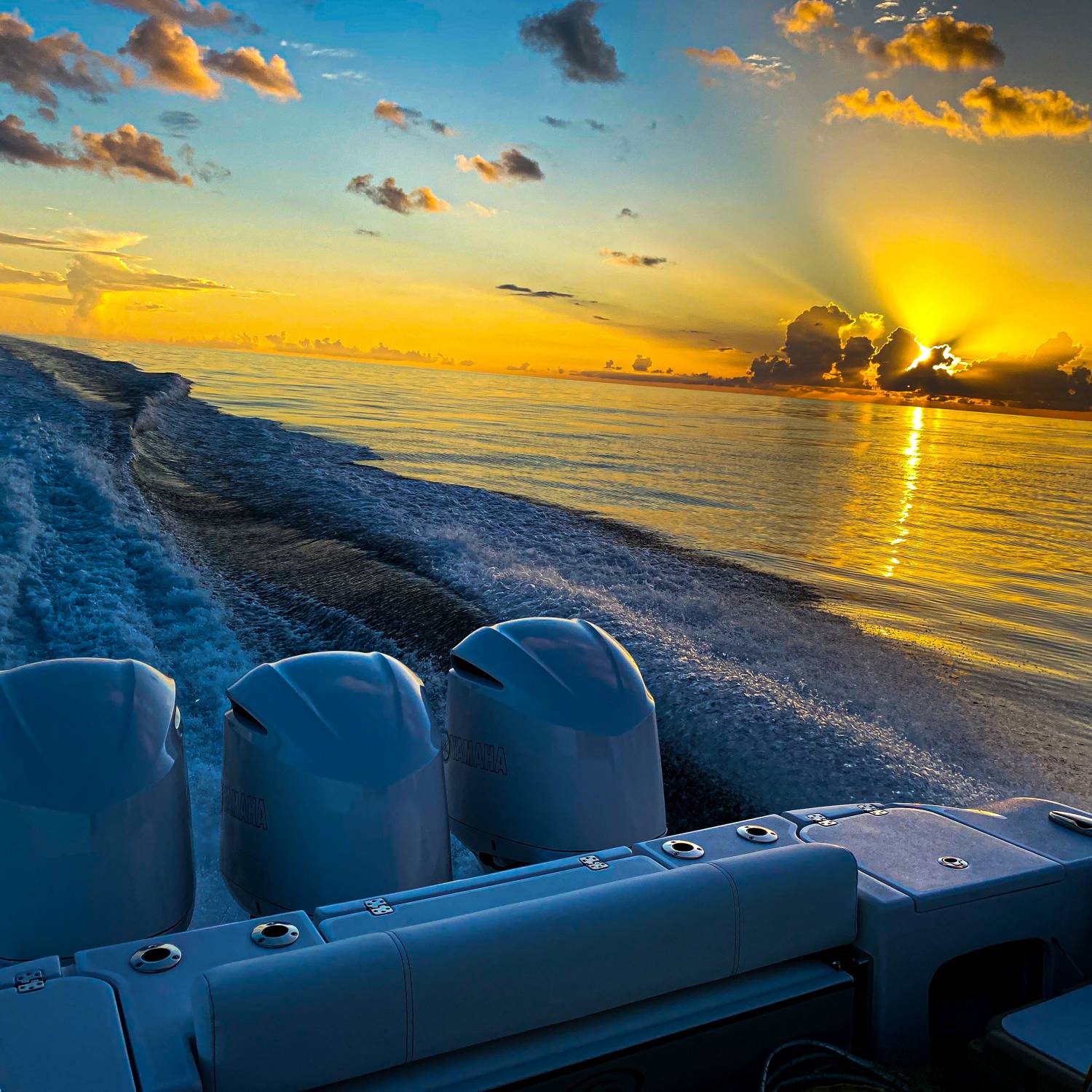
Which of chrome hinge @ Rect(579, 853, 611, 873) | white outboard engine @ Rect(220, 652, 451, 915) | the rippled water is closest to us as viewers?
chrome hinge @ Rect(579, 853, 611, 873)

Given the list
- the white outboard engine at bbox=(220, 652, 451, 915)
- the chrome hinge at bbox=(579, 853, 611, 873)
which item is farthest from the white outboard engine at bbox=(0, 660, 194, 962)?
the chrome hinge at bbox=(579, 853, 611, 873)

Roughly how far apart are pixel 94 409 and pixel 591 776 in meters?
12.7

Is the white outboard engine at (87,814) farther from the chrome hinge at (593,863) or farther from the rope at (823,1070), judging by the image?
the rope at (823,1070)

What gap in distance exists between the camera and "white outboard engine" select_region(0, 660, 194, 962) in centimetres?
203

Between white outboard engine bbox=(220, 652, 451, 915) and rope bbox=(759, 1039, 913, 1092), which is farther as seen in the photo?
white outboard engine bbox=(220, 652, 451, 915)

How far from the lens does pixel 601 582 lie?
305 inches

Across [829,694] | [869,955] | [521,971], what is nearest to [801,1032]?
[869,955]

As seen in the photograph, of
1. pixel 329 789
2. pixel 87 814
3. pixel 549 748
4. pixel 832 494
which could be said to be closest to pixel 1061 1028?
pixel 549 748

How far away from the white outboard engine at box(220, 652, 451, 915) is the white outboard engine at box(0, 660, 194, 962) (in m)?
0.17

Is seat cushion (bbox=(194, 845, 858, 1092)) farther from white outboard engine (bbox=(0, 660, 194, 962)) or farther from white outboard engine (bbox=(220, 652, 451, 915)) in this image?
white outboard engine (bbox=(0, 660, 194, 962))

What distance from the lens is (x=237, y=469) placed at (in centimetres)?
1184

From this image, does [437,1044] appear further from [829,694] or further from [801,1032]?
[829,694]

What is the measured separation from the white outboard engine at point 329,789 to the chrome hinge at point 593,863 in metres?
0.47

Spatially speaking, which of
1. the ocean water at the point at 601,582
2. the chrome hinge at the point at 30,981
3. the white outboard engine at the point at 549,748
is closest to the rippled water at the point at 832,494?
the ocean water at the point at 601,582
